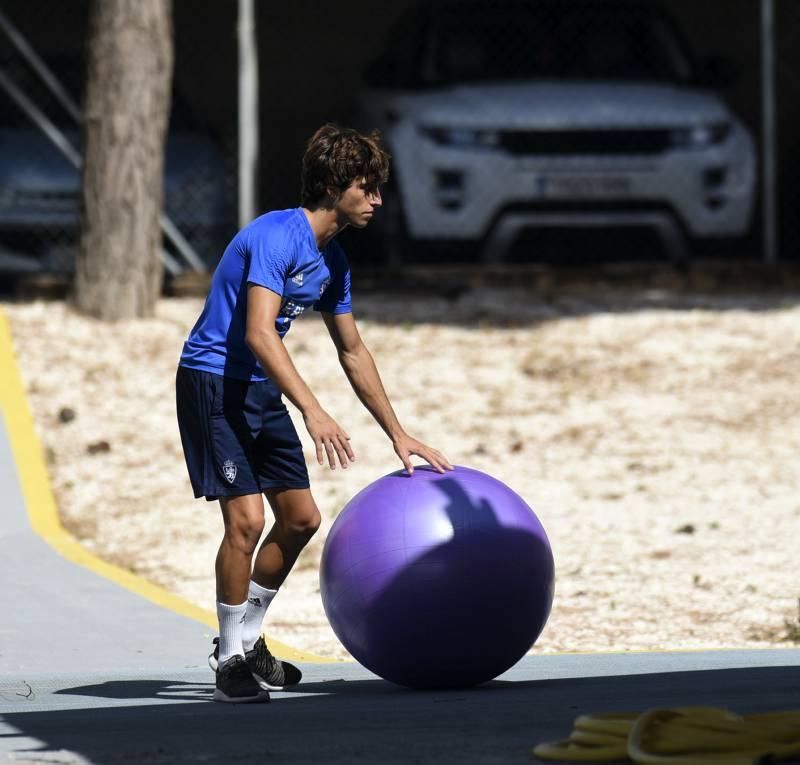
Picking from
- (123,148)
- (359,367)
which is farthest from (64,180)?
(359,367)

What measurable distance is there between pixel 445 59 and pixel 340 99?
4.62 m

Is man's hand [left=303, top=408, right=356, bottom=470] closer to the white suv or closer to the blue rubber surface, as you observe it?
the blue rubber surface

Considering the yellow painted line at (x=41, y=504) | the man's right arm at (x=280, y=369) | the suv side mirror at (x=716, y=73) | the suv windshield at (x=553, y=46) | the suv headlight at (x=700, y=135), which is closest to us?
the man's right arm at (x=280, y=369)

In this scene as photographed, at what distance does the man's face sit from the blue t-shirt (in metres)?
0.12

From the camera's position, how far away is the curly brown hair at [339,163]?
564 cm

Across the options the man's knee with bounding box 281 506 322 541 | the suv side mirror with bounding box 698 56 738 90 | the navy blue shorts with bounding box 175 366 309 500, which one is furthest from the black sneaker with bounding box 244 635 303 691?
the suv side mirror with bounding box 698 56 738 90

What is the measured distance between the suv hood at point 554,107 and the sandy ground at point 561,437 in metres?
1.32

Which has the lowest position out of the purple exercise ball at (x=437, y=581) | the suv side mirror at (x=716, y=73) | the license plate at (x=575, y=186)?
the license plate at (x=575, y=186)

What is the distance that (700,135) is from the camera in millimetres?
13398

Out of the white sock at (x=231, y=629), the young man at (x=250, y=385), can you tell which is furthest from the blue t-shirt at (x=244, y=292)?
the white sock at (x=231, y=629)

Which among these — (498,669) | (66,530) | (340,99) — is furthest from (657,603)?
(340,99)

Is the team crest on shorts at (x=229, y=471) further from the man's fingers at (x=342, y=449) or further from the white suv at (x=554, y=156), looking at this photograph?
the white suv at (x=554, y=156)

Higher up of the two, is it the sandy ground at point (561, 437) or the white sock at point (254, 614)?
the white sock at point (254, 614)

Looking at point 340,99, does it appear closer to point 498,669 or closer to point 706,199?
point 706,199
